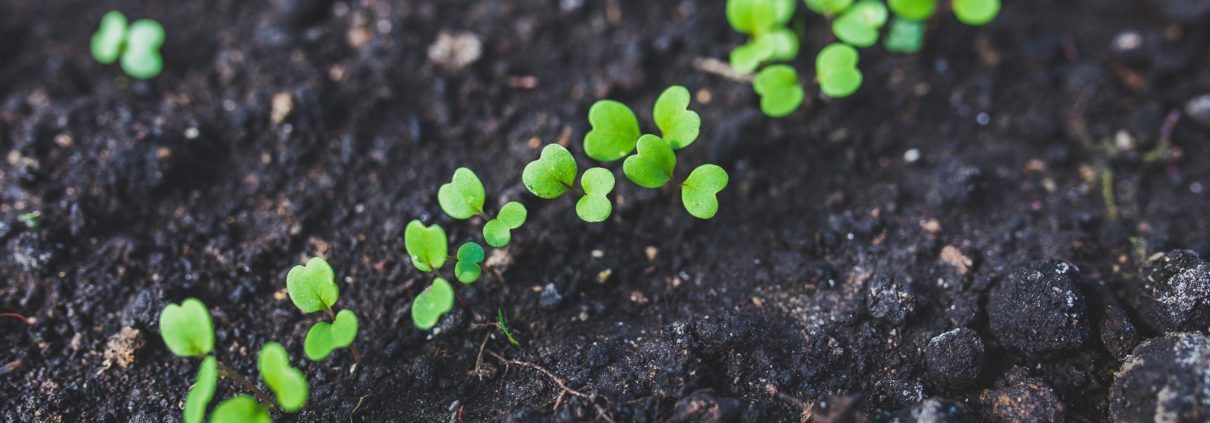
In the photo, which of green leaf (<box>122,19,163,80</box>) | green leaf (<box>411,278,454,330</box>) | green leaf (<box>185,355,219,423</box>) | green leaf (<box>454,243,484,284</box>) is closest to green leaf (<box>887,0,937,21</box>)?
green leaf (<box>454,243,484,284</box>)

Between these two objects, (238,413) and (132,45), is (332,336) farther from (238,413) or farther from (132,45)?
(132,45)

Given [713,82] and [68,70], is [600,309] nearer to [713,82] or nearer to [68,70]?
[713,82]

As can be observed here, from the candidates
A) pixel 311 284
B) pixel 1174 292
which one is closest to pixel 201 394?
pixel 311 284

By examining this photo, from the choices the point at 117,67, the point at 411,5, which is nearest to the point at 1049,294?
the point at 411,5

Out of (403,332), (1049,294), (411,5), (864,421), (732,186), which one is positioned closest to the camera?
(864,421)

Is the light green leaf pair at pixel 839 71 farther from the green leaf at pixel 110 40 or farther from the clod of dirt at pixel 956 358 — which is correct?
the green leaf at pixel 110 40

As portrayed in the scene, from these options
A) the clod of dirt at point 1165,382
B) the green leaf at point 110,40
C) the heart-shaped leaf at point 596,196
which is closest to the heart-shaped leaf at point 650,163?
the heart-shaped leaf at point 596,196

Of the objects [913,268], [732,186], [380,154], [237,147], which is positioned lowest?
[913,268]
